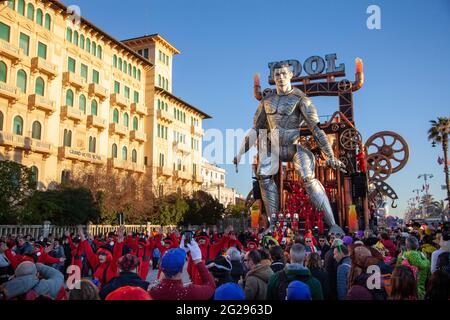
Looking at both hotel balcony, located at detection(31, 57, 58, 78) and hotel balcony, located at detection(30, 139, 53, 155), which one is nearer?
hotel balcony, located at detection(30, 139, 53, 155)

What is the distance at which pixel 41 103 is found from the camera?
31.5 metres

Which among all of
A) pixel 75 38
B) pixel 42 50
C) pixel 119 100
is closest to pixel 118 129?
pixel 119 100

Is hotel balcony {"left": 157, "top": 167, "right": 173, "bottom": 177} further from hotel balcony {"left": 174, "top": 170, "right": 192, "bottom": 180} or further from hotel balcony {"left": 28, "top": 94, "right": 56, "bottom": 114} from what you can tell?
hotel balcony {"left": 28, "top": 94, "right": 56, "bottom": 114}

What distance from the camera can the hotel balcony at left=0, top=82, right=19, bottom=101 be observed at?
2838 cm

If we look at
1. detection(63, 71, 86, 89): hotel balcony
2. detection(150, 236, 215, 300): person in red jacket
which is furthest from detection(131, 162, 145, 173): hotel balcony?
detection(150, 236, 215, 300): person in red jacket

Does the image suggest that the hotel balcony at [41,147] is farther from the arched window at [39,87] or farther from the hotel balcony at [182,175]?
the hotel balcony at [182,175]

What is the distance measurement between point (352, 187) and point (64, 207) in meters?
17.1

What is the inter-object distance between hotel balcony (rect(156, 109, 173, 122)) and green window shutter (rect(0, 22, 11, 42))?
2008cm

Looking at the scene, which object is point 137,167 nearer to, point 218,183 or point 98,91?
point 98,91

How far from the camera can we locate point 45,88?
32.8 m

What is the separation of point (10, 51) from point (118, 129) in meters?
13.8

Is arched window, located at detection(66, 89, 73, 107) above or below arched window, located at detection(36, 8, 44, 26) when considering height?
below

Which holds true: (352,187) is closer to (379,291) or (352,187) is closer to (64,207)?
(64,207)
